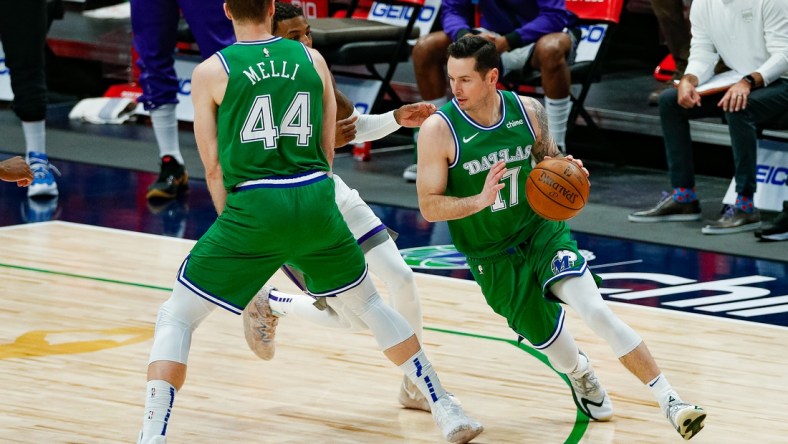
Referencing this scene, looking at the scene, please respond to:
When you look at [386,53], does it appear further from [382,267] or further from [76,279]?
[382,267]

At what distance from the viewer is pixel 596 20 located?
9.50 m

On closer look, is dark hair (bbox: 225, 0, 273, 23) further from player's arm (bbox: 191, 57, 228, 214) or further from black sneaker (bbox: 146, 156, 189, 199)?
black sneaker (bbox: 146, 156, 189, 199)

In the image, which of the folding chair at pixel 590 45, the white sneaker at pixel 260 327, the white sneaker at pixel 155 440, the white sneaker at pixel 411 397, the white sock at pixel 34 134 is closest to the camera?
the white sneaker at pixel 155 440

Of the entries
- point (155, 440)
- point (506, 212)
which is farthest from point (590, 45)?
point (155, 440)

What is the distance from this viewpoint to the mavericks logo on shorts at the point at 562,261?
4.67m

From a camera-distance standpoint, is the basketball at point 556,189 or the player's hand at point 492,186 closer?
the player's hand at point 492,186

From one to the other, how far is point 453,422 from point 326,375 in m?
1.00

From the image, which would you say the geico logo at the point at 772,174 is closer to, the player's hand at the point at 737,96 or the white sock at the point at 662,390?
the player's hand at the point at 737,96

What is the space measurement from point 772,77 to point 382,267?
3.69 m

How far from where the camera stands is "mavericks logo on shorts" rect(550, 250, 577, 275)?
4668mm

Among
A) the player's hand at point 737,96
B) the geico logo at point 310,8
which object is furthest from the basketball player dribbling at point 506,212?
the geico logo at point 310,8

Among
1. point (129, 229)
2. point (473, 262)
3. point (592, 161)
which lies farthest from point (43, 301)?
point (592, 161)

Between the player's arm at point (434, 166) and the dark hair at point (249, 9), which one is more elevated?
the dark hair at point (249, 9)

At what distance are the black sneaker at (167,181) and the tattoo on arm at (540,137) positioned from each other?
4.31 metres
